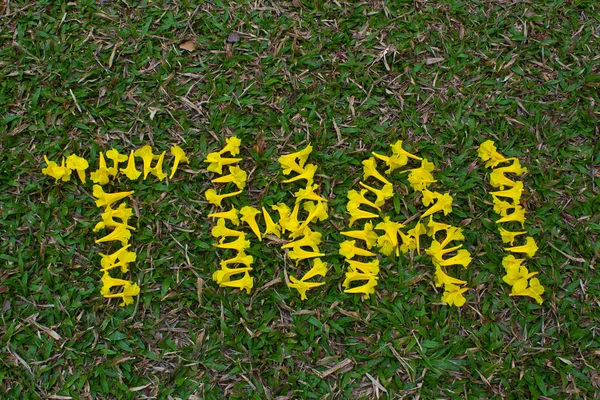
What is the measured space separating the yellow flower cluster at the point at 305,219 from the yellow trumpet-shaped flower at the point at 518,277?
94cm

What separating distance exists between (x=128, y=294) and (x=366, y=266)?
120cm

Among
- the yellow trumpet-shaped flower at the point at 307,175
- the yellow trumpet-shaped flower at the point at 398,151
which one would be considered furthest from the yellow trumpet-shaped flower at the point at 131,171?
the yellow trumpet-shaped flower at the point at 398,151

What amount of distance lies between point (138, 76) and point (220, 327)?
154cm

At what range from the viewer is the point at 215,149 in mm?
2898

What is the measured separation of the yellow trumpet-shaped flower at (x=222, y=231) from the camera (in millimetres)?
2660

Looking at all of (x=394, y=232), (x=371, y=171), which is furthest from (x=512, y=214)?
(x=371, y=171)

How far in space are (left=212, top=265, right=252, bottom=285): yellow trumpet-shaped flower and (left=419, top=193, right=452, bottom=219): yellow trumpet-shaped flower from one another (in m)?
0.99

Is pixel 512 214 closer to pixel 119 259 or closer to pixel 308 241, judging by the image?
pixel 308 241

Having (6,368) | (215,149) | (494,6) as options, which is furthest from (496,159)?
(6,368)

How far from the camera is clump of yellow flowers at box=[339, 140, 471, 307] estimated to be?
2607 mm

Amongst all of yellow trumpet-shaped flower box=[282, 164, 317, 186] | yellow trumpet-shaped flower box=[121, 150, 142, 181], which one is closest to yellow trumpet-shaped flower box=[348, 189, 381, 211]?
yellow trumpet-shaped flower box=[282, 164, 317, 186]

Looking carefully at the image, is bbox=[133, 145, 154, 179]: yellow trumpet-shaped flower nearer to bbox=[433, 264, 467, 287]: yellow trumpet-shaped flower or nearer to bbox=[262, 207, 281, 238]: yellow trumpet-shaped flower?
bbox=[262, 207, 281, 238]: yellow trumpet-shaped flower

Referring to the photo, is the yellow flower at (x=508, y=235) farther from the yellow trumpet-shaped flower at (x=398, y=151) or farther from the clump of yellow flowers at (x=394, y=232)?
the yellow trumpet-shaped flower at (x=398, y=151)

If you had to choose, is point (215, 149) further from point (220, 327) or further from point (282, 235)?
point (220, 327)
